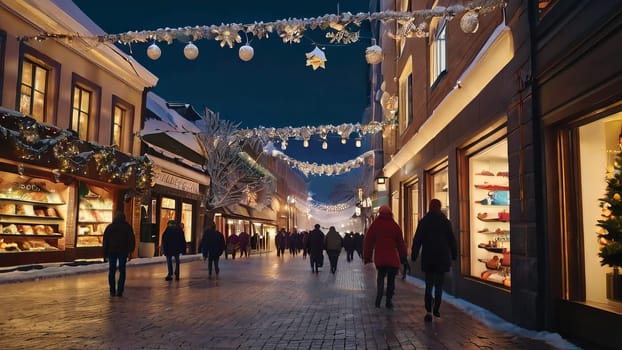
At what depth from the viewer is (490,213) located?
35.7 feet

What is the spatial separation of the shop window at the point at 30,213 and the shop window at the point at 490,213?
42.6ft

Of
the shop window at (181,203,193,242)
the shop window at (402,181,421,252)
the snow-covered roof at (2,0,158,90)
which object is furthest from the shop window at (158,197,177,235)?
the shop window at (402,181,421,252)

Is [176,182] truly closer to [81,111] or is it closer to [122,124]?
[122,124]

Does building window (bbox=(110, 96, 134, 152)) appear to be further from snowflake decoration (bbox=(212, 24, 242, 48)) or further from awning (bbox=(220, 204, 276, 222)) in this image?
snowflake decoration (bbox=(212, 24, 242, 48))

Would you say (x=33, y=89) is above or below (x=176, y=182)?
above

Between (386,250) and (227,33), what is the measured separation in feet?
17.6

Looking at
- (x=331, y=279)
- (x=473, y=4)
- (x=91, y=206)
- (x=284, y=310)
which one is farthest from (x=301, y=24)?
(x=91, y=206)

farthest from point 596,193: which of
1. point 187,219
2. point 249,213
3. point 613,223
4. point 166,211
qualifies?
point 249,213

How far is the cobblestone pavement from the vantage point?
22.1 ft

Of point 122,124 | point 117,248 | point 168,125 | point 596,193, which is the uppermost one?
point 168,125

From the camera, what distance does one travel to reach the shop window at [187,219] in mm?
32594

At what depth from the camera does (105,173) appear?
72.3 ft

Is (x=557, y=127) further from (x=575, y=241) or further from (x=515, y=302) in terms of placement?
(x=515, y=302)

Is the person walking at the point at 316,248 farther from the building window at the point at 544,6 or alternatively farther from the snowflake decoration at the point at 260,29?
the building window at the point at 544,6
